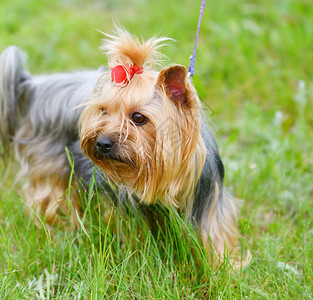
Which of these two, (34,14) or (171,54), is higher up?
(171,54)

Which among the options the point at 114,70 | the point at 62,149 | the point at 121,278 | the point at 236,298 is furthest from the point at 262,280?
the point at 62,149

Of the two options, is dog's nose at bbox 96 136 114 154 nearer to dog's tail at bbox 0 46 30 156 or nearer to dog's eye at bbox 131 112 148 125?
dog's eye at bbox 131 112 148 125

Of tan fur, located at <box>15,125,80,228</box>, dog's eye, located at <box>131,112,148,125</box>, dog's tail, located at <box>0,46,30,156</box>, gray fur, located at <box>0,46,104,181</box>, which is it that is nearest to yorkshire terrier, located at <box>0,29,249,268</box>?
dog's eye, located at <box>131,112,148,125</box>

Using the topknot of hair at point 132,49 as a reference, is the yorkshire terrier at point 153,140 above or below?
below

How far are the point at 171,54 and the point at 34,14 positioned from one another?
14.4 feet

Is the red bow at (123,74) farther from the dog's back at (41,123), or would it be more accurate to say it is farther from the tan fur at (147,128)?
the dog's back at (41,123)

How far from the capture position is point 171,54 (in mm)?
2156

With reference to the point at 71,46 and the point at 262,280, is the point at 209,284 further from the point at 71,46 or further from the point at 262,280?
the point at 71,46

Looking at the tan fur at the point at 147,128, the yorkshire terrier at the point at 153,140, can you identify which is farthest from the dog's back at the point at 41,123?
the tan fur at the point at 147,128

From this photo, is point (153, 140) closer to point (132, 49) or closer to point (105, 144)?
point (105, 144)

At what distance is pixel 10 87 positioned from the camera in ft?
9.56

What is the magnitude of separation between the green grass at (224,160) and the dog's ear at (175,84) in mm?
332

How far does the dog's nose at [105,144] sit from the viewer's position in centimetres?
196

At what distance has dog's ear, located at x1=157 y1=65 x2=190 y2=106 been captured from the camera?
184cm
